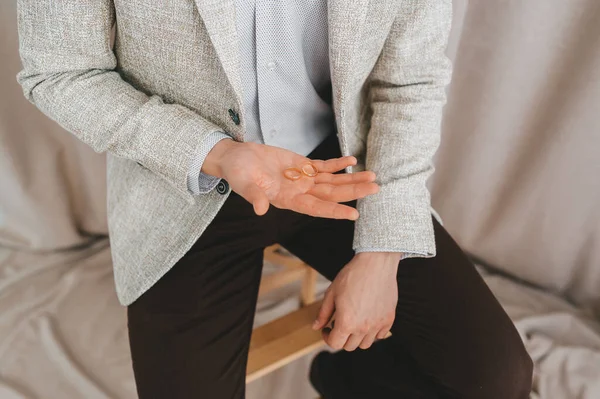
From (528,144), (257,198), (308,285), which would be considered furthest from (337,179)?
(528,144)

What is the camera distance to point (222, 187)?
0.77m

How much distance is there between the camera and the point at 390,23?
0.78 metres

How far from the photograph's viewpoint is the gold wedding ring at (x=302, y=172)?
682 millimetres

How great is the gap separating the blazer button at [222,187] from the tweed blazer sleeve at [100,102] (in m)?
0.07

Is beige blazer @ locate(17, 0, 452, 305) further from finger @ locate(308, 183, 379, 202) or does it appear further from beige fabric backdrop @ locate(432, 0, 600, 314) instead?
beige fabric backdrop @ locate(432, 0, 600, 314)

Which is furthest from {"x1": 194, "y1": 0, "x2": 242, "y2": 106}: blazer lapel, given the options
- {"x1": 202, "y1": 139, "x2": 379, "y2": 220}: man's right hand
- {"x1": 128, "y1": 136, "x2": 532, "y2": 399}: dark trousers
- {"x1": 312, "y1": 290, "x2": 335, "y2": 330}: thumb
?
{"x1": 312, "y1": 290, "x2": 335, "y2": 330}: thumb

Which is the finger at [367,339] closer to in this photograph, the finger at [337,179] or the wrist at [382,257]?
the wrist at [382,257]

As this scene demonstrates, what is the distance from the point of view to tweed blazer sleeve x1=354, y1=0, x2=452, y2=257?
786mm

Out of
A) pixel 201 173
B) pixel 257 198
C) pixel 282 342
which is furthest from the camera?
pixel 282 342

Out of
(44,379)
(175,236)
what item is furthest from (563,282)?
(44,379)

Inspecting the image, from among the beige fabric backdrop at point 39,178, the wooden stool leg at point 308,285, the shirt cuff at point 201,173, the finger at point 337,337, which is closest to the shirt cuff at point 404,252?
the finger at point 337,337

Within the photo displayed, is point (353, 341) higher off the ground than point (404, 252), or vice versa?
point (404, 252)

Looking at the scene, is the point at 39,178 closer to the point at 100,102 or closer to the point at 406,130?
the point at 100,102

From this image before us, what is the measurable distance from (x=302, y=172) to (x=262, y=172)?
57 mm
